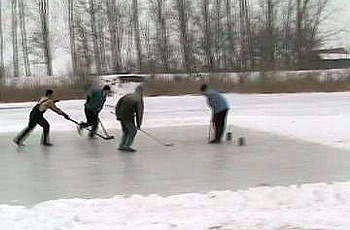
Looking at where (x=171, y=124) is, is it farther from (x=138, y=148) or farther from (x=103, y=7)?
(x=103, y=7)

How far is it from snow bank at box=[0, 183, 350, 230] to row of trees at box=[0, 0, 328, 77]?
50.3 metres

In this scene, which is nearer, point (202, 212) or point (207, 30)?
point (202, 212)

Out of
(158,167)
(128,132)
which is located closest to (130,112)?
(128,132)

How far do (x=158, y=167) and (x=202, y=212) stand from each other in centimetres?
415

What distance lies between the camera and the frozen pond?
910cm

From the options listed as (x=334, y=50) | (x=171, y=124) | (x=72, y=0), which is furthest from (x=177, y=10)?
(x=171, y=124)

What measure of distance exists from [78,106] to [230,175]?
26.1 m

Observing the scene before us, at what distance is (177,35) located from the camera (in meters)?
60.4

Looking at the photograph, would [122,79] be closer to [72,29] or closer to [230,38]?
[72,29]

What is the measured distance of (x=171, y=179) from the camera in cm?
983

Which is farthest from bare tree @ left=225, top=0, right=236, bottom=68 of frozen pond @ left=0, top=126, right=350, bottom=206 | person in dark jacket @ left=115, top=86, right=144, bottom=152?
person in dark jacket @ left=115, top=86, right=144, bottom=152

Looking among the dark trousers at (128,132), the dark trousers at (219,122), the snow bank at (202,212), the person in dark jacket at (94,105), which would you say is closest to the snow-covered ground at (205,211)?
the snow bank at (202,212)

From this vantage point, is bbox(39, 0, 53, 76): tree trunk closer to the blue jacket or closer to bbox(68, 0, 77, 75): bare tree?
bbox(68, 0, 77, 75): bare tree

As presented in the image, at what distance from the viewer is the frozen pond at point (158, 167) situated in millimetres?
9102
